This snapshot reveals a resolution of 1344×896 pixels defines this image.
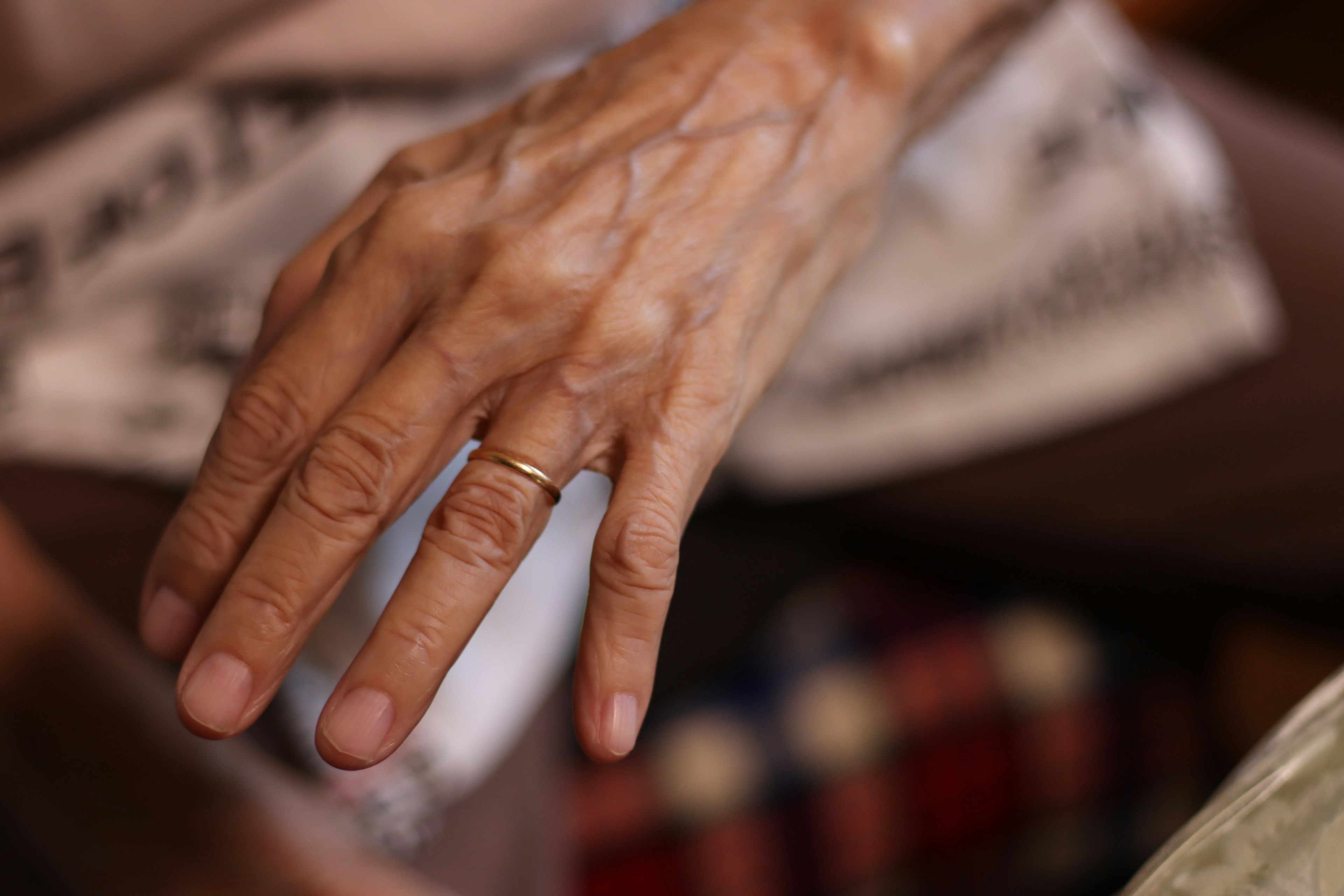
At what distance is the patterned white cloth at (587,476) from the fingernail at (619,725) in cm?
29

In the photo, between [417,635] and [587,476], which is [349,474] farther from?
[587,476]

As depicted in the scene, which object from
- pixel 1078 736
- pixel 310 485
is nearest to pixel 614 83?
pixel 310 485

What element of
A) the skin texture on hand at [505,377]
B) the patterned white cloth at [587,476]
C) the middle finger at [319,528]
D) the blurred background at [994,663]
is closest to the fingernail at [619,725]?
the skin texture on hand at [505,377]

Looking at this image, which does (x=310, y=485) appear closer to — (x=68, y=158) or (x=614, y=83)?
(x=614, y=83)

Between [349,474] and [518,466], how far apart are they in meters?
0.08

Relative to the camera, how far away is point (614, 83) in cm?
54

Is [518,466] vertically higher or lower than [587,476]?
higher

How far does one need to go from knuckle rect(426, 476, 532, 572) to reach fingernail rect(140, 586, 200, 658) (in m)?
0.13

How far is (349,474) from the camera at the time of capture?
42 cm

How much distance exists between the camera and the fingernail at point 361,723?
0.39 m

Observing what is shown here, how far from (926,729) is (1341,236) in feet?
2.07

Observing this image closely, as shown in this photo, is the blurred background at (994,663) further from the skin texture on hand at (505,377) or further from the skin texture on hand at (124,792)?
the skin texture on hand at (505,377)

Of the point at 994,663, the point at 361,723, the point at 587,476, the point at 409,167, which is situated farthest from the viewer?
the point at 994,663

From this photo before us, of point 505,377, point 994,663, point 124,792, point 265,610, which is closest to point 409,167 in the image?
point 505,377
